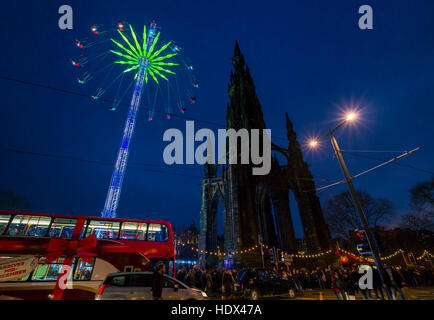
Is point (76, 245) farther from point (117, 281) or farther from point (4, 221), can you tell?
point (117, 281)

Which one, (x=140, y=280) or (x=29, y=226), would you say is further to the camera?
(x=29, y=226)

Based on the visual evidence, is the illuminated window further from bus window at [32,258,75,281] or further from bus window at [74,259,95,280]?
bus window at [32,258,75,281]

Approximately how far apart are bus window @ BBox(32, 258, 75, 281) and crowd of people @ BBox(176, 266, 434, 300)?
861cm

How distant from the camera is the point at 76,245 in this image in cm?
957

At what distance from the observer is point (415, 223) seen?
2930cm

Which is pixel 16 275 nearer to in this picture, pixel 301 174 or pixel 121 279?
pixel 121 279

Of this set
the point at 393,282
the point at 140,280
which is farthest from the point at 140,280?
the point at 393,282

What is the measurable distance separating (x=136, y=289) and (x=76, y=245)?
5.24 metres

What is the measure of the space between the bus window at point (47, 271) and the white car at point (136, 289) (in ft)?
14.1

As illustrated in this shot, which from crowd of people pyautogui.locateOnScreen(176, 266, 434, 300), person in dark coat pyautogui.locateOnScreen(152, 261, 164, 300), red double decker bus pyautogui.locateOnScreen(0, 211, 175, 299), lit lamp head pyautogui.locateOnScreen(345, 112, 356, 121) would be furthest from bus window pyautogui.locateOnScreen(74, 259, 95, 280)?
lit lamp head pyautogui.locateOnScreen(345, 112, 356, 121)

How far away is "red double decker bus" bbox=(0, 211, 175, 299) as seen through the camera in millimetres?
8648

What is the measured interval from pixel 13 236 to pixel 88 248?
3.39m

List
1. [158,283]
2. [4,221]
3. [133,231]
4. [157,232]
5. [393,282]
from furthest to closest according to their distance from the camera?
[157,232]
[133,231]
[4,221]
[393,282]
[158,283]
